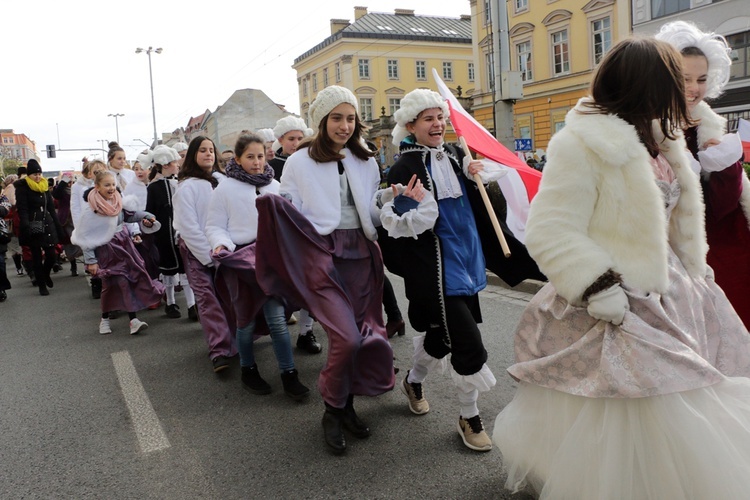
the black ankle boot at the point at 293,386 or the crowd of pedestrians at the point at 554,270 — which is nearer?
Answer: the crowd of pedestrians at the point at 554,270

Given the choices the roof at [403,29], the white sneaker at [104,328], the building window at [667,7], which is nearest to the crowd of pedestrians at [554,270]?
the white sneaker at [104,328]

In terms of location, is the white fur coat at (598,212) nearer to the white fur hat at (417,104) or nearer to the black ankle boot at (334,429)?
the white fur hat at (417,104)

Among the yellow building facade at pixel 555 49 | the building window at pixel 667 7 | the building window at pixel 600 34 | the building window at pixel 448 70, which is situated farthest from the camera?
the building window at pixel 448 70

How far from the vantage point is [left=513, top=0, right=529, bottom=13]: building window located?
3732 centimetres

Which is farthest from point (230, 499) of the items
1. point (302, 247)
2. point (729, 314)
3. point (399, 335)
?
point (399, 335)

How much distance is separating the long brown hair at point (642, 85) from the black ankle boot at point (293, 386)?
283 centimetres

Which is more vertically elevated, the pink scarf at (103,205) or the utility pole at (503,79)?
the utility pole at (503,79)

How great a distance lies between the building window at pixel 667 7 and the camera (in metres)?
26.6

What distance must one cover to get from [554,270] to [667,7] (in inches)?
1180

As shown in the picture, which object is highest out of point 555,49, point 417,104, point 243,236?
point 555,49

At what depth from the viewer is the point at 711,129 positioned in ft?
10.3

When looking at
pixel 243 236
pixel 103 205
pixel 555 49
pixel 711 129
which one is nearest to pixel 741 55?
pixel 555 49

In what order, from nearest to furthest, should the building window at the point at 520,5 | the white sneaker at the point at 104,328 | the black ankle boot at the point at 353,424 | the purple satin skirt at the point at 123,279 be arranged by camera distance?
the black ankle boot at the point at 353,424 < the white sneaker at the point at 104,328 < the purple satin skirt at the point at 123,279 < the building window at the point at 520,5

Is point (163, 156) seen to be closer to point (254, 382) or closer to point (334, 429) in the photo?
point (254, 382)
